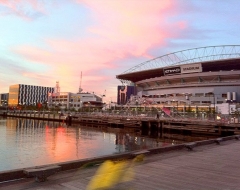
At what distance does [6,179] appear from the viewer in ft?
29.2

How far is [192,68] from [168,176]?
356 feet

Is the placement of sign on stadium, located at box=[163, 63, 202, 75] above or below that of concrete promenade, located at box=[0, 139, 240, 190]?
above

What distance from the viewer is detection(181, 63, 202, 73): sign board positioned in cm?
11181

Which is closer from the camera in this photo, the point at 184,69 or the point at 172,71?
the point at 184,69

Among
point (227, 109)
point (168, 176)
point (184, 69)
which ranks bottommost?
point (168, 176)

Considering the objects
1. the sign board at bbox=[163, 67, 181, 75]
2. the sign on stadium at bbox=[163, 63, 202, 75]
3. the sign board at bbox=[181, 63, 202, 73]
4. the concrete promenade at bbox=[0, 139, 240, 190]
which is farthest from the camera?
the sign board at bbox=[163, 67, 181, 75]

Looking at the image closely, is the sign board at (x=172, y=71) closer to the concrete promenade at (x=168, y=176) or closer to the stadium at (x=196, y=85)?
the stadium at (x=196, y=85)

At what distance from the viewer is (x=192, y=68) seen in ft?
372

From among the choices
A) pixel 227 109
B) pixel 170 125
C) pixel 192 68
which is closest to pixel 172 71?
pixel 192 68

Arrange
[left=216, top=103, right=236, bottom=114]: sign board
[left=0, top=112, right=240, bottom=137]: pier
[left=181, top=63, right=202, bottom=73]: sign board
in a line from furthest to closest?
[left=181, top=63, right=202, bottom=73]: sign board → [left=216, top=103, right=236, bottom=114]: sign board → [left=0, top=112, right=240, bottom=137]: pier

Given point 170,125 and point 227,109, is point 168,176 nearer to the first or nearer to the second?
point 170,125

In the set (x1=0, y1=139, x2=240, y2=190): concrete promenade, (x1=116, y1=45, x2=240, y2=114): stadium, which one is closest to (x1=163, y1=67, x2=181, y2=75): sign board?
(x1=116, y1=45, x2=240, y2=114): stadium

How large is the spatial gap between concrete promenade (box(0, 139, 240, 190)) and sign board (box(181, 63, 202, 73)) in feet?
336

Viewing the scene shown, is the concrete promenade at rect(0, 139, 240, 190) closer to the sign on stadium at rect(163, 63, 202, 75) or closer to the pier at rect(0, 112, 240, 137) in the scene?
the pier at rect(0, 112, 240, 137)
